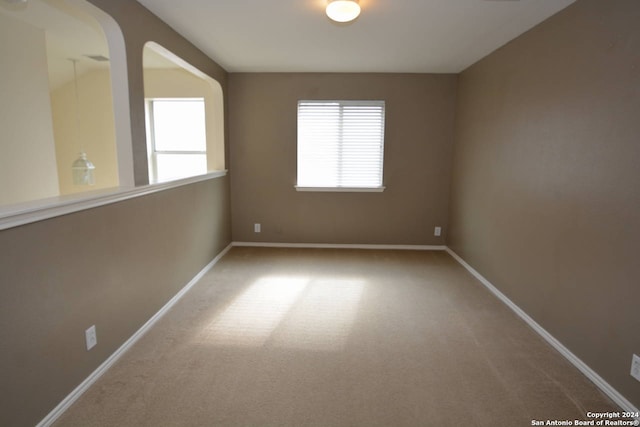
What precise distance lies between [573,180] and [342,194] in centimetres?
280

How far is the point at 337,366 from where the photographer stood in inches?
85.4

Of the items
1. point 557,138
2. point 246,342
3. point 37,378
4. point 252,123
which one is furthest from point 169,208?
point 557,138

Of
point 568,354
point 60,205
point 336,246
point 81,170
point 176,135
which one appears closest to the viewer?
point 60,205

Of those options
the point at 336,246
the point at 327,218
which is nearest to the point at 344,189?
the point at 327,218

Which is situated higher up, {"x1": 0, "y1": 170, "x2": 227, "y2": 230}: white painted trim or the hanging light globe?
the hanging light globe

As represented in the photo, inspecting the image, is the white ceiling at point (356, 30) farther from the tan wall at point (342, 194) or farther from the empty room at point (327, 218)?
the tan wall at point (342, 194)

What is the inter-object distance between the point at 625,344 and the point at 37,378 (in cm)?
297

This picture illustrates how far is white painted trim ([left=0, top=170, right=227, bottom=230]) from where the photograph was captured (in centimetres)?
144

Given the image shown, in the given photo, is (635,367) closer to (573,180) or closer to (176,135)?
(573,180)

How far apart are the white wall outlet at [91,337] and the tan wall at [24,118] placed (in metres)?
1.63

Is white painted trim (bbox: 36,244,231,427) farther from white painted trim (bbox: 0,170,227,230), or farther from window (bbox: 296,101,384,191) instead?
window (bbox: 296,101,384,191)

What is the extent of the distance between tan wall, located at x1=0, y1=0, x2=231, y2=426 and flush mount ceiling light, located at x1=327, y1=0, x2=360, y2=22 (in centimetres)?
134

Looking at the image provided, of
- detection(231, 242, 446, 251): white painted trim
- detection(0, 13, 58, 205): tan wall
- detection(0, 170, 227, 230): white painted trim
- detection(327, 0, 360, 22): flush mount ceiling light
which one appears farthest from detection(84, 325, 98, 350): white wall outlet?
detection(231, 242, 446, 251): white painted trim

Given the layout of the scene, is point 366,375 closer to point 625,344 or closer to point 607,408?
point 607,408
